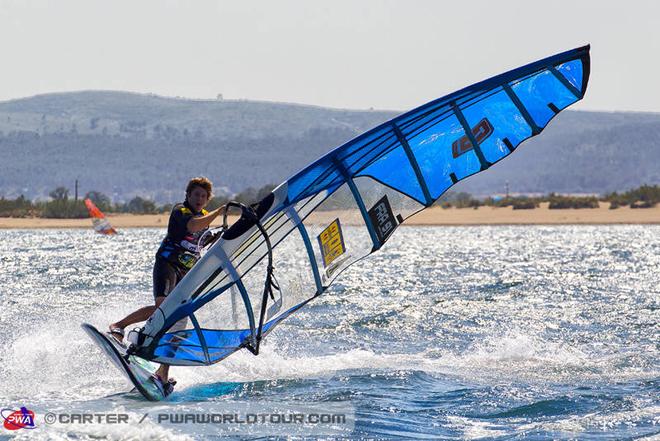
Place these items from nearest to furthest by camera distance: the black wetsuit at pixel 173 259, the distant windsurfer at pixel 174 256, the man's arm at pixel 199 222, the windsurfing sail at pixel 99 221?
the man's arm at pixel 199 222 < the distant windsurfer at pixel 174 256 < the black wetsuit at pixel 173 259 < the windsurfing sail at pixel 99 221

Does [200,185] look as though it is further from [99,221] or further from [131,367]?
[99,221]

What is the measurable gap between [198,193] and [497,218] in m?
51.2

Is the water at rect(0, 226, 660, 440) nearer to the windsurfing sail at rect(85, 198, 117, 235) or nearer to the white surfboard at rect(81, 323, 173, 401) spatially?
the white surfboard at rect(81, 323, 173, 401)

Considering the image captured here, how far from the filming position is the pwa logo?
644 centimetres

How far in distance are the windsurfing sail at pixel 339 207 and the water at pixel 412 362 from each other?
0.27 metres

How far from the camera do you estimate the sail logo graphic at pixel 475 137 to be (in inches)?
304

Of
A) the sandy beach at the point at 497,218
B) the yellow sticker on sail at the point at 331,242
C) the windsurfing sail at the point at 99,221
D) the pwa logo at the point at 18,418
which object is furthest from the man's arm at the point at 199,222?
the sandy beach at the point at 497,218

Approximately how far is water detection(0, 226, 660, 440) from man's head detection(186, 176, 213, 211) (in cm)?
70

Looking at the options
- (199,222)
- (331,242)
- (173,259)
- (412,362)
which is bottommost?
(412,362)

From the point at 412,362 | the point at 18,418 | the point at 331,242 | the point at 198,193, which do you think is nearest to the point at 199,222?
the point at 198,193

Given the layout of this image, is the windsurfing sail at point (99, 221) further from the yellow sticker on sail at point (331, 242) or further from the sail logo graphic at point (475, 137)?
the sail logo graphic at point (475, 137)

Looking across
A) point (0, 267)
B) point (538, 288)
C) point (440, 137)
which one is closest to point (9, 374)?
point (440, 137)

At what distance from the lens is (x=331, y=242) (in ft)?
25.3

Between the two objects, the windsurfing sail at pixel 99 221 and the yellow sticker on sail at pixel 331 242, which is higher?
the yellow sticker on sail at pixel 331 242
